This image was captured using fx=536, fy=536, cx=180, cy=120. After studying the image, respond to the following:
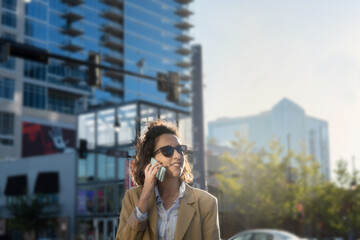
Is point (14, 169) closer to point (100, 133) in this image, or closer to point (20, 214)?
point (20, 214)

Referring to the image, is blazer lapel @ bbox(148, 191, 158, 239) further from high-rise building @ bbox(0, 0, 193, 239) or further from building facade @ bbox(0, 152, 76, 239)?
building facade @ bbox(0, 152, 76, 239)

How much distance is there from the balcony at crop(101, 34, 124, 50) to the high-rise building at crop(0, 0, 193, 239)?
0.18m

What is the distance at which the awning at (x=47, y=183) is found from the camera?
50938 millimetres

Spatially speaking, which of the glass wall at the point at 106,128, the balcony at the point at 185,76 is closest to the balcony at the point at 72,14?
the balcony at the point at 185,76

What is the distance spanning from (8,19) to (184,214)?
73.7 meters

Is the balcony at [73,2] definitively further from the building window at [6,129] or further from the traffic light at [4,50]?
the traffic light at [4,50]

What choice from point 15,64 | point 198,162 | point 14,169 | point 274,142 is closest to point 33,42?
point 15,64

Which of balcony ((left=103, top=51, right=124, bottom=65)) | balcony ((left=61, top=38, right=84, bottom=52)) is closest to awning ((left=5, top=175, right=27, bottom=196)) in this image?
balcony ((left=61, top=38, right=84, bottom=52))

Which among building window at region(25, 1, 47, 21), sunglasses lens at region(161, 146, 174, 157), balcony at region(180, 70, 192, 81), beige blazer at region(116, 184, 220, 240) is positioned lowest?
beige blazer at region(116, 184, 220, 240)

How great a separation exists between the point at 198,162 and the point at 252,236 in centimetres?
814

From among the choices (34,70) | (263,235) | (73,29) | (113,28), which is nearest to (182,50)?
(113,28)

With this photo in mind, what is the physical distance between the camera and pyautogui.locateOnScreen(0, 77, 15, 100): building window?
223 feet

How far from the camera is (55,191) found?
50.8 meters

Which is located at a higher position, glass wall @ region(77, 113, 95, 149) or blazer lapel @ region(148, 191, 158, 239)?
glass wall @ region(77, 113, 95, 149)
